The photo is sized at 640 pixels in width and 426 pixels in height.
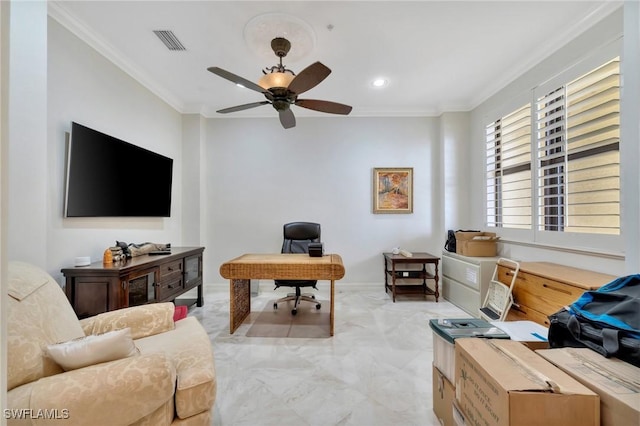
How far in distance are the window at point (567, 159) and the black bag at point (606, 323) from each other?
43.6 inches

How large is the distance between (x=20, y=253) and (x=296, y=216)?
3112mm

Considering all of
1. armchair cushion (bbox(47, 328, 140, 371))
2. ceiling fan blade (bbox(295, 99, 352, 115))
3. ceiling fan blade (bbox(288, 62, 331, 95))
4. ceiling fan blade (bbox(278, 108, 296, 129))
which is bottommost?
armchair cushion (bbox(47, 328, 140, 371))

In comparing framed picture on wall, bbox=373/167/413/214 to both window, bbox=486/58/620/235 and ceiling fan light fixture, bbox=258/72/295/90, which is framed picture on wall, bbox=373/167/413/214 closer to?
window, bbox=486/58/620/235

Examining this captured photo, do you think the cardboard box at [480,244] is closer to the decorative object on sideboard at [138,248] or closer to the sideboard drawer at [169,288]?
the sideboard drawer at [169,288]

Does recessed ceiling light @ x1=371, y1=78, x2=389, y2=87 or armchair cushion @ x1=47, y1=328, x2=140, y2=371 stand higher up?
recessed ceiling light @ x1=371, y1=78, x2=389, y2=87

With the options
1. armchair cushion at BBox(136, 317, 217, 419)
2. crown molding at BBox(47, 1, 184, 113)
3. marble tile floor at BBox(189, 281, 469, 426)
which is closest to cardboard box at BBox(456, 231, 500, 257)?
marble tile floor at BBox(189, 281, 469, 426)

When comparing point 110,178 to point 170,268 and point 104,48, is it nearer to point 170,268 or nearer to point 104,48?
point 170,268

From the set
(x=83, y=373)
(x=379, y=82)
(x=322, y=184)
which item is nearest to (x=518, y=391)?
(x=83, y=373)

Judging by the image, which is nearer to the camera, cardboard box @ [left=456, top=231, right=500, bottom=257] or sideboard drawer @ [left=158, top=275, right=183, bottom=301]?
sideboard drawer @ [left=158, top=275, right=183, bottom=301]

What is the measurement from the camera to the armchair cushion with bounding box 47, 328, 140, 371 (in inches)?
41.8

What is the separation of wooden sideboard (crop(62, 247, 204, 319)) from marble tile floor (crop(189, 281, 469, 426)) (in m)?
0.74

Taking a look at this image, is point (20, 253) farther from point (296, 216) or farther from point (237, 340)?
point (296, 216)

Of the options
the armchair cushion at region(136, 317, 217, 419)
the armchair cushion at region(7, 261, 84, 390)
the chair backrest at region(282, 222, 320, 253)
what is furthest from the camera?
the chair backrest at region(282, 222, 320, 253)

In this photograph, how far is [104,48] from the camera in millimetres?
2609
